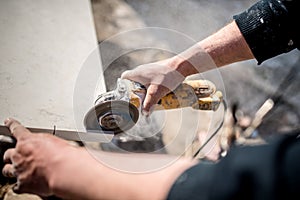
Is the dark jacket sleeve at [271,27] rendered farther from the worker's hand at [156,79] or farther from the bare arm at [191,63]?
the worker's hand at [156,79]

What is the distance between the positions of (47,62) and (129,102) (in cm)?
55

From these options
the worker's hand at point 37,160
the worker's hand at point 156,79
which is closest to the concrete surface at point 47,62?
the worker's hand at point 156,79

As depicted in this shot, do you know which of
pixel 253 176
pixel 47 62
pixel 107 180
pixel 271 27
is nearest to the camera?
pixel 253 176

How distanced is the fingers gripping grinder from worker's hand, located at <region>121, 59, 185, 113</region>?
0.06 feet

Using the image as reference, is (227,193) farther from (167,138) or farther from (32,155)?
(167,138)

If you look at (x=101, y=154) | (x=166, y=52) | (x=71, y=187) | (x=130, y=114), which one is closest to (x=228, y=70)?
(x=166, y=52)

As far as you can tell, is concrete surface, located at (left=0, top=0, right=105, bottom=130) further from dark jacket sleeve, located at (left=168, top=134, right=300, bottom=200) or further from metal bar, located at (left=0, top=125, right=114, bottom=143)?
dark jacket sleeve, located at (left=168, top=134, right=300, bottom=200)

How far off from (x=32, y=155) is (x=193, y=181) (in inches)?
14.5

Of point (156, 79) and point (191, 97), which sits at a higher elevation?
point (156, 79)

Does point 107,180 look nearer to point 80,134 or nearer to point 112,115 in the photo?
point 112,115

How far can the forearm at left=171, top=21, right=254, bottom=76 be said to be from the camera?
114 cm

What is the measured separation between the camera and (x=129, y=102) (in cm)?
118

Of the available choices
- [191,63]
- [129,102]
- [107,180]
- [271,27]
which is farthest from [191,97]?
[107,180]

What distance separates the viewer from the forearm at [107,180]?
2.04ft
